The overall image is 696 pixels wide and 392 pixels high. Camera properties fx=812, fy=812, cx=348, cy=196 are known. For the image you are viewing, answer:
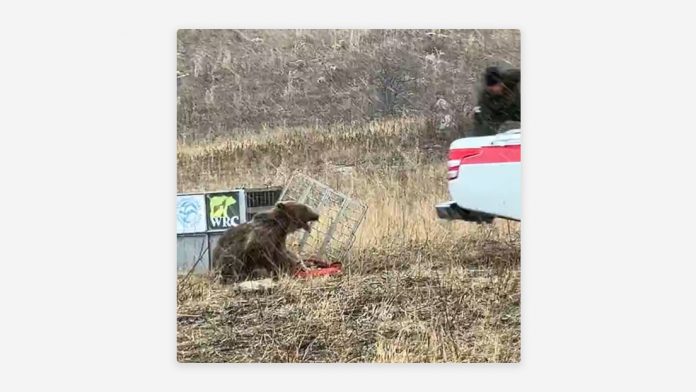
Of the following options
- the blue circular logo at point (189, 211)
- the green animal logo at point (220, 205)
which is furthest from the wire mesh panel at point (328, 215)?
the blue circular logo at point (189, 211)

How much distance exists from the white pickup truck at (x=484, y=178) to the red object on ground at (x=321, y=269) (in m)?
0.48

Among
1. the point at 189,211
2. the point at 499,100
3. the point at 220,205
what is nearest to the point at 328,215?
the point at 220,205

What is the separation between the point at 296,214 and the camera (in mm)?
3332

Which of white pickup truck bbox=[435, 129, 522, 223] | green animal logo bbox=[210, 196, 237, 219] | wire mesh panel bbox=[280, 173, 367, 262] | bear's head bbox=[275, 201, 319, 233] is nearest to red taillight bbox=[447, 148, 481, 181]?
white pickup truck bbox=[435, 129, 522, 223]

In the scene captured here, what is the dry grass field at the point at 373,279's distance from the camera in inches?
130

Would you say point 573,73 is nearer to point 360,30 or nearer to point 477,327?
point 360,30

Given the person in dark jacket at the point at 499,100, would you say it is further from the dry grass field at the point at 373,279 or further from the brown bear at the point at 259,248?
the brown bear at the point at 259,248

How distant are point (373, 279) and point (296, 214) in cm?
41

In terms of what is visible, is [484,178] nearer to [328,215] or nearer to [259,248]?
[328,215]

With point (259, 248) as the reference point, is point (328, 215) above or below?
above

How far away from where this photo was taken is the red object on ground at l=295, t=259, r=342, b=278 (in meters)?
3.32

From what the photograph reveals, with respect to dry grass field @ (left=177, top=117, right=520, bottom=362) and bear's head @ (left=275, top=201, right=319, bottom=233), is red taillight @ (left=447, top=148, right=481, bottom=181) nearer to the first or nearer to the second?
dry grass field @ (left=177, top=117, right=520, bottom=362)

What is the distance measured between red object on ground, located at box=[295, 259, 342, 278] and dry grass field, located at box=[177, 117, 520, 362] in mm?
27

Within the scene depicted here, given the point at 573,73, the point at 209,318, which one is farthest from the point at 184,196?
the point at 573,73
